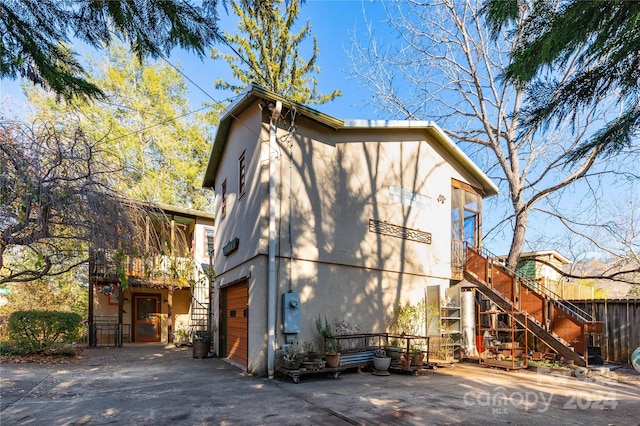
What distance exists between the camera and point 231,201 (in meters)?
11.3

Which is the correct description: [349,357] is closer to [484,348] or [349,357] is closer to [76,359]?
[484,348]

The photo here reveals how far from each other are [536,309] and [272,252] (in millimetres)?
7383

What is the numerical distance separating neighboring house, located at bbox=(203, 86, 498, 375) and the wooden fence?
3858 mm

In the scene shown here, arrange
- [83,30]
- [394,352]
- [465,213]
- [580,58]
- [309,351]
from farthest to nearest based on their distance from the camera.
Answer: [465,213] → [394,352] → [309,351] → [83,30] → [580,58]

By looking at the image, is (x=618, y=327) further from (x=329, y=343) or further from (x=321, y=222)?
(x=321, y=222)

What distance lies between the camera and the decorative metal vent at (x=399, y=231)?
1025cm

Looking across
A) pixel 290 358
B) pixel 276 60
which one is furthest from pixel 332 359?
pixel 276 60

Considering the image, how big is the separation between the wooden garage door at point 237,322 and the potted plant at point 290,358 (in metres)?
1.41

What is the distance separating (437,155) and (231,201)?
21.6 feet

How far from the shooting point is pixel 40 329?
10695 millimetres

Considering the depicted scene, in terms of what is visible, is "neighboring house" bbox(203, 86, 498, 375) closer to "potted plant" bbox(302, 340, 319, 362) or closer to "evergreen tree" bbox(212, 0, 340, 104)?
"potted plant" bbox(302, 340, 319, 362)

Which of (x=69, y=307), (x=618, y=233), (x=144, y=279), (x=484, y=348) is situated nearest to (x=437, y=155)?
(x=484, y=348)

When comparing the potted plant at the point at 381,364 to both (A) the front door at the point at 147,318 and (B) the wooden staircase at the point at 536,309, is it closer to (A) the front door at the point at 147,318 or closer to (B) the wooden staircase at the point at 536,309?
(B) the wooden staircase at the point at 536,309

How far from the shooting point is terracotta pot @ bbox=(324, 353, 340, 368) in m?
7.98
